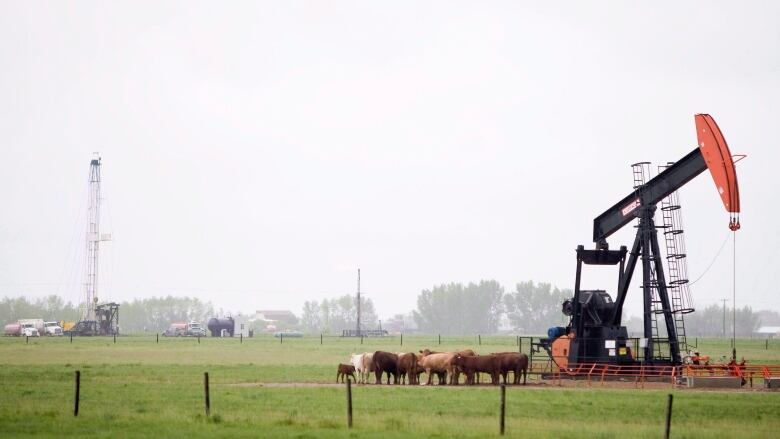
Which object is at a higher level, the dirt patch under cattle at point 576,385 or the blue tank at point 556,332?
the blue tank at point 556,332

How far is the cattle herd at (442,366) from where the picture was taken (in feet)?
112

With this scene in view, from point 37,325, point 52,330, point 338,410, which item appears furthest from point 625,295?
point 37,325

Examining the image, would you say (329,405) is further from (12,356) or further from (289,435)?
(12,356)

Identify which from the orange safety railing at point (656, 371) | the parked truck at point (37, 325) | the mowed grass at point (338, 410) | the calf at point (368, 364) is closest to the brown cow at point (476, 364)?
the mowed grass at point (338, 410)

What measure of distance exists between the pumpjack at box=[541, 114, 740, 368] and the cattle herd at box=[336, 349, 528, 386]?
3.01 metres

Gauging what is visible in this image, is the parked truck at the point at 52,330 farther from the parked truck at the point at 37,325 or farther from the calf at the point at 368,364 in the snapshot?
the calf at the point at 368,364

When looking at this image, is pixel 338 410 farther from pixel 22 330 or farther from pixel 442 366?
pixel 22 330

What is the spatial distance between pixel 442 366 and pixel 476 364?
43.6 inches

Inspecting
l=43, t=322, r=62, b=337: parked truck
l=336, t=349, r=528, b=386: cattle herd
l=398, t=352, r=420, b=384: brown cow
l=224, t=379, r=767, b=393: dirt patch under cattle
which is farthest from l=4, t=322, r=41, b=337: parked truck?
l=224, t=379, r=767, b=393: dirt patch under cattle

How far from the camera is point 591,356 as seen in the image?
3619 centimetres

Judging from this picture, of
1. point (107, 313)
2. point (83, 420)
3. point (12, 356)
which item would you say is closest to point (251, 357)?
point (12, 356)

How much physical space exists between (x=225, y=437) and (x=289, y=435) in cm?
116

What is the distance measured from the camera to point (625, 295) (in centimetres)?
3694

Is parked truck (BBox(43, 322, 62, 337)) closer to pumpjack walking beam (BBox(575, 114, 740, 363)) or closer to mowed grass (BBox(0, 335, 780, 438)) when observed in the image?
mowed grass (BBox(0, 335, 780, 438))
